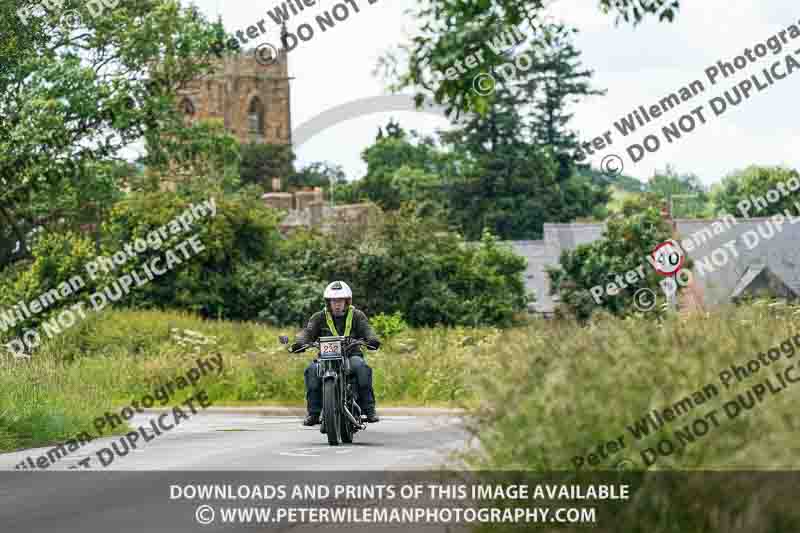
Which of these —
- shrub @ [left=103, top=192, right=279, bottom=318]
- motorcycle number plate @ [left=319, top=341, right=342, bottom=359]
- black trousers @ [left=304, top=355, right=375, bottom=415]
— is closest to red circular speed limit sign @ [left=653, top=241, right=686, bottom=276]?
black trousers @ [left=304, top=355, right=375, bottom=415]

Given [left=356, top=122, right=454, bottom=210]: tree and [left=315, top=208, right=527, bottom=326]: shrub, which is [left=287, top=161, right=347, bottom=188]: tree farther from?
[left=315, top=208, right=527, bottom=326]: shrub

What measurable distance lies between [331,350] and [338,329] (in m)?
0.63

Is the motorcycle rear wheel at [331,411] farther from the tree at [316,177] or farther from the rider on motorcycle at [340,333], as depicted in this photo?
the tree at [316,177]

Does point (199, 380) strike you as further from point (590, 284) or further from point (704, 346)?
point (590, 284)

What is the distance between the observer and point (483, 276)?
5759cm

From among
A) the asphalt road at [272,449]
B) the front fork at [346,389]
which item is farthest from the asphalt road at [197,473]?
the front fork at [346,389]

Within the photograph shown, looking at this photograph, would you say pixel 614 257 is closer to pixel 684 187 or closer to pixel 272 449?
pixel 272 449

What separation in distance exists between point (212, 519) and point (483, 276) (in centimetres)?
4595

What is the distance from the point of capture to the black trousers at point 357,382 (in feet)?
57.3

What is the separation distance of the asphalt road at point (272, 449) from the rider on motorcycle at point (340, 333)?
21.9 inches

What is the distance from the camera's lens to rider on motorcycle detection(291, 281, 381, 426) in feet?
57.7

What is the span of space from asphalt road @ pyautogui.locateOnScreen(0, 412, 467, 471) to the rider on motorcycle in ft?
1.82

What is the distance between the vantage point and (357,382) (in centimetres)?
1767

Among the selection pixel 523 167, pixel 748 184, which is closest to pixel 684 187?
pixel 748 184
